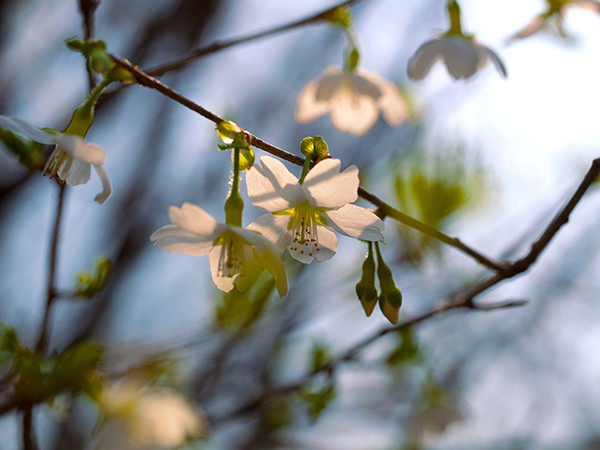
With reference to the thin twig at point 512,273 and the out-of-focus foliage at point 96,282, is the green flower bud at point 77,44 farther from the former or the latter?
the thin twig at point 512,273

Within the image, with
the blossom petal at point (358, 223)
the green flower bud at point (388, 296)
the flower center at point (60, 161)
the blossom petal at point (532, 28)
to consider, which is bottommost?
the green flower bud at point (388, 296)

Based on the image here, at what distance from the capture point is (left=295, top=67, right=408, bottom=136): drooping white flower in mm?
1779

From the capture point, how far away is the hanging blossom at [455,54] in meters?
1.48

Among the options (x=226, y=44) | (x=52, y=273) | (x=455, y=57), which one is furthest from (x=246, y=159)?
(x=455, y=57)

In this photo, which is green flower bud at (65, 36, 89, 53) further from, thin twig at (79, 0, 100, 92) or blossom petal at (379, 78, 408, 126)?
blossom petal at (379, 78, 408, 126)

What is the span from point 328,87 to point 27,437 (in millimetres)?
1536

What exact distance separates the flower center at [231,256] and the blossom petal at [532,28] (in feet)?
4.52

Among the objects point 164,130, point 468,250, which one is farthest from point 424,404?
point 164,130

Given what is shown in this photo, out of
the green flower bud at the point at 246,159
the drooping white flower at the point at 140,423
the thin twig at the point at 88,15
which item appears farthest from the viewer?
the drooping white flower at the point at 140,423

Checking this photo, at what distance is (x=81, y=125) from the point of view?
3.11 ft

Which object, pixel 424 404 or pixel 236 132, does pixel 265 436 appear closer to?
pixel 424 404

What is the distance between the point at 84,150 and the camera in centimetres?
85

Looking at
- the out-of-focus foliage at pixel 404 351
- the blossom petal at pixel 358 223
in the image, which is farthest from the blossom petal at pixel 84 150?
the out-of-focus foliage at pixel 404 351

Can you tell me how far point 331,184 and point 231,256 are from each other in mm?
269
